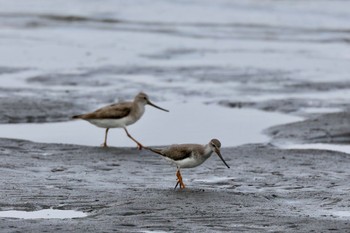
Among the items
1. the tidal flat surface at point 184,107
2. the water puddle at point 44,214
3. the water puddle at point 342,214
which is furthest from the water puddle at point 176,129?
the water puddle at point 44,214

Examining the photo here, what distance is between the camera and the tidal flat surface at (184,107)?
36.0ft

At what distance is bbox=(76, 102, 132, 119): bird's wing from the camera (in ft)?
53.0

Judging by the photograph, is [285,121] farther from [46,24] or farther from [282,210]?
[46,24]

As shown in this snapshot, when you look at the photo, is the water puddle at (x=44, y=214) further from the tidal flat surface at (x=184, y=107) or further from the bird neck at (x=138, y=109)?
the bird neck at (x=138, y=109)

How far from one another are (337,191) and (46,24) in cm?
2401

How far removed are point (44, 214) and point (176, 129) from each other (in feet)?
22.8

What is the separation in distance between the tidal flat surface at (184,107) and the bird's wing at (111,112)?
480mm

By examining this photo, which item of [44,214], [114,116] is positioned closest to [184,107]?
[114,116]

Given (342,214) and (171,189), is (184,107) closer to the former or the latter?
(171,189)

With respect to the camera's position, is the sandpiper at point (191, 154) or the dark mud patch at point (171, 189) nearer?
the dark mud patch at point (171, 189)

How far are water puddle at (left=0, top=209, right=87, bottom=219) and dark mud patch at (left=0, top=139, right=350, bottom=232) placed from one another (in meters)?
0.16

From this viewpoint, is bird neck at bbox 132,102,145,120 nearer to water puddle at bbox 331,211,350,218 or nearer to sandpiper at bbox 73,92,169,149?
sandpiper at bbox 73,92,169,149

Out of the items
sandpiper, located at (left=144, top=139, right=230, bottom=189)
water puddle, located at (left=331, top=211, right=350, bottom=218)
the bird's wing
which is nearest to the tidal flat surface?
water puddle, located at (left=331, top=211, right=350, bottom=218)

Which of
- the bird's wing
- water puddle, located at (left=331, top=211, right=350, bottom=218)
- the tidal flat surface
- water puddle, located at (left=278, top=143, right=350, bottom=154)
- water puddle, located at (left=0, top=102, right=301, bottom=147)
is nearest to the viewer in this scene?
water puddle, located at (left=331, top=211, right=350, bottom=218)
